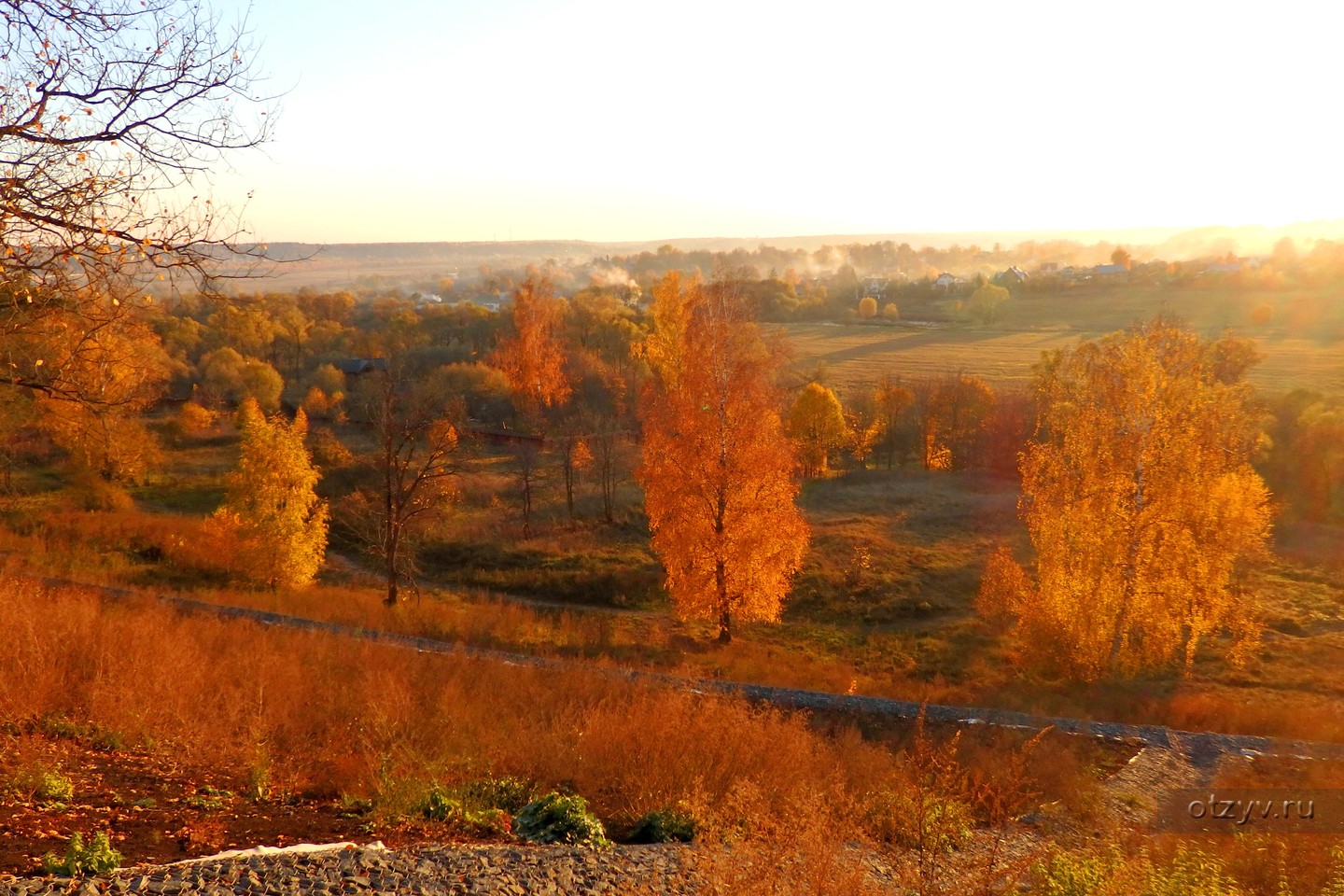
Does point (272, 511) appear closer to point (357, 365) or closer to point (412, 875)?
point (412, 875)

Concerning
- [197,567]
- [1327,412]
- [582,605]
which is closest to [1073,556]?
[582,605]

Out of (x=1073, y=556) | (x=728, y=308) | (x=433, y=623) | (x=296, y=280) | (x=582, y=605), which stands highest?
(x=296, y=280)

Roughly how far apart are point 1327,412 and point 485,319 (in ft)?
181

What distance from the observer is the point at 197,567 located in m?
20.6

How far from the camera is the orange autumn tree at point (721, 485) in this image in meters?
16.1

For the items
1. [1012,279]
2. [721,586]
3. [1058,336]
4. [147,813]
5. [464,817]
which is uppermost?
[1012,279]

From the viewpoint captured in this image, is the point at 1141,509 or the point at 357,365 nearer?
the point at 1141,509

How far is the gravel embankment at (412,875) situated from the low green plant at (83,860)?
0.27ft

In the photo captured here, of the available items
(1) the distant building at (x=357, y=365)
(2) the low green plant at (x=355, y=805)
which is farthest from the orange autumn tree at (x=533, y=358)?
(2) the low green plant at (x=355, y=805)

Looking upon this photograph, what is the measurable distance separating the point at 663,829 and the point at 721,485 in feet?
33.6

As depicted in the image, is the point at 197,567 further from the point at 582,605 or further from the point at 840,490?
the point at 840,490

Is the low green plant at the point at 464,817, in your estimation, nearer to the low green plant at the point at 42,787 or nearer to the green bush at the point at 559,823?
the green bush at the point at 559,823

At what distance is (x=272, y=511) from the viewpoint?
63.0 ft

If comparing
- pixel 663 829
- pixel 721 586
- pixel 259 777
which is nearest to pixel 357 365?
pixel 721 586
